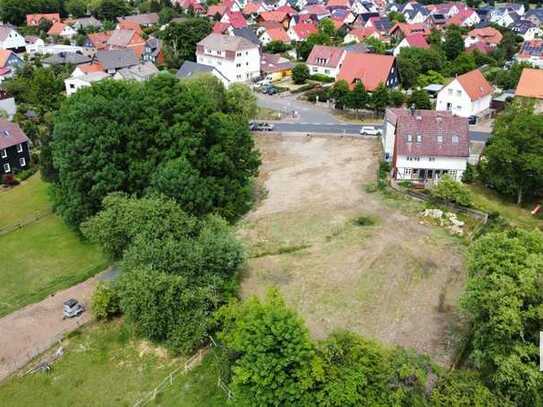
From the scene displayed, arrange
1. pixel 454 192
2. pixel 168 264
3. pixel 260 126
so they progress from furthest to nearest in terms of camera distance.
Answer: pixel 260 126, pixel 454 192, pixel 168 264

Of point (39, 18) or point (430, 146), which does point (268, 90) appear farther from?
point (39, 18)

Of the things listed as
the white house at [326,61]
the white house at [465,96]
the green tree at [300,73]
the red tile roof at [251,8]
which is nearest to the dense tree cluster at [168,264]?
the white house at [465,96]

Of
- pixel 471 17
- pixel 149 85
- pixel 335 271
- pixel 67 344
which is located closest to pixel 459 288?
pixel 335 271

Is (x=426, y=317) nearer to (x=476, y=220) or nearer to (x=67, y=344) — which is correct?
(x=476, y=220)

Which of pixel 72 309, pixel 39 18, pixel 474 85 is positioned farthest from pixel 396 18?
pixel 72 309

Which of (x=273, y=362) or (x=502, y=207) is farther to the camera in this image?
(x=502, y=207)

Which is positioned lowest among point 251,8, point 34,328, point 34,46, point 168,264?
point 34,328

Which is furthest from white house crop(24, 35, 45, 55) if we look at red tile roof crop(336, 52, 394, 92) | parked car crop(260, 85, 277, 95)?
red tile roof crop(336, 52, 394, 92)
